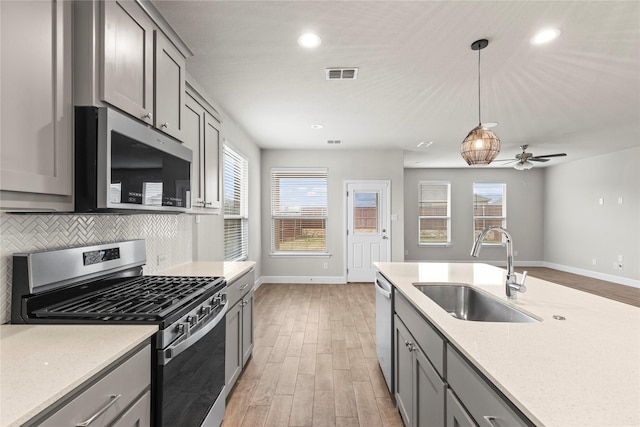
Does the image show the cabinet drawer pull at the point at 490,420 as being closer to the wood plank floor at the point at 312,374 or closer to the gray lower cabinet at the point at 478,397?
→ the gray lower cabinet at the point at 478,397

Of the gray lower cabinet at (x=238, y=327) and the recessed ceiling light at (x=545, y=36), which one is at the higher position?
the recessed ceiling light at (x=545, y=36)

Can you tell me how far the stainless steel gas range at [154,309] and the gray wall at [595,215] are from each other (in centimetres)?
786

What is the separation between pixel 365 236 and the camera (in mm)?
6164

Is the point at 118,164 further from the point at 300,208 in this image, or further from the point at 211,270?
the point at 300,208

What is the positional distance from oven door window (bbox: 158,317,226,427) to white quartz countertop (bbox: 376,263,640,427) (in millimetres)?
1098

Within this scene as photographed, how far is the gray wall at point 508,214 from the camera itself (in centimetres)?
832

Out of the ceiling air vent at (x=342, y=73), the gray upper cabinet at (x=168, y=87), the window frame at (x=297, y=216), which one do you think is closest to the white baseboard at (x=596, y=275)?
the window frame at (x=297, y=216)

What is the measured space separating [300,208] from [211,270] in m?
3.83

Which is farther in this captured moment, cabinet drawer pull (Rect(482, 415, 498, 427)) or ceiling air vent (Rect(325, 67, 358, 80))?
ceiling air vent (Rect(325, 67, 358, 80))

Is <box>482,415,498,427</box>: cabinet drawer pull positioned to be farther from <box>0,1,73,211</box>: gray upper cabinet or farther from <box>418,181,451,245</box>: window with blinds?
<box>418,181,451,245</box>: window with blinds

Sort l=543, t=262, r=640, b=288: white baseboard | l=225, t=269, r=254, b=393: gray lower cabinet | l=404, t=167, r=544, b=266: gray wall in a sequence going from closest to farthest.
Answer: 1. l=225, t=269, r=254, b=393: gray lower cabinet
2. l=543, t=262, r=640, b=288: white baseboard
3. l=404, t=167, r=544, b=266: gray wall

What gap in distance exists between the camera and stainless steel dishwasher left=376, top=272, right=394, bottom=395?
217 cm

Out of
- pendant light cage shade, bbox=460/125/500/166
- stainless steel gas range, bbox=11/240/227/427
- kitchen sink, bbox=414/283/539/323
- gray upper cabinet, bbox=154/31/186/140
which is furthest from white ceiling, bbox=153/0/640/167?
kitchen sink, bbox=414/283/539/323

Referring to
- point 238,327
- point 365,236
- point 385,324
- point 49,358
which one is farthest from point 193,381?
point 365,236
